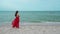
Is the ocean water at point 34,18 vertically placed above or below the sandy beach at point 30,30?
below

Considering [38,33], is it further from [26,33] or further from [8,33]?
[8,33]

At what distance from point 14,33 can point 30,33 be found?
0.74m

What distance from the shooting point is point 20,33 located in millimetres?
7793

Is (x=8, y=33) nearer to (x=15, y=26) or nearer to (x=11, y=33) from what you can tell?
(x=11, y=33)

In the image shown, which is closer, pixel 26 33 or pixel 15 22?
pixel 26 33

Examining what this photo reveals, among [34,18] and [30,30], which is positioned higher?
[30,30]

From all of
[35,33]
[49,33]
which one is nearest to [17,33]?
[35,33]

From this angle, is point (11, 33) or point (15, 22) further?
point (15, 22)

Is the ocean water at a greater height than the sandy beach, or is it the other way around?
the sandy beach

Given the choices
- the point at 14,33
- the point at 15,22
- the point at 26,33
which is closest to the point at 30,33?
the point at 26,33

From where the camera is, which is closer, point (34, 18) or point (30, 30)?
point (30, 30)

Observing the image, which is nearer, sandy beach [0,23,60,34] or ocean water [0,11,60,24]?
sandy beach [0,23,60,34]

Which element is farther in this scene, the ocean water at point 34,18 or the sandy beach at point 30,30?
the ocean water at point 34,18

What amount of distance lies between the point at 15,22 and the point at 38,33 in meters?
2.07
